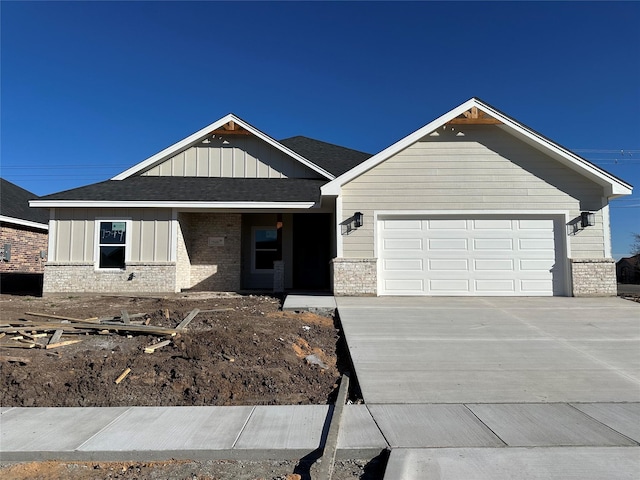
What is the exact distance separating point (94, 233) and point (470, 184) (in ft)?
37.3

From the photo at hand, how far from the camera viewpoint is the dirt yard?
15.7 feet

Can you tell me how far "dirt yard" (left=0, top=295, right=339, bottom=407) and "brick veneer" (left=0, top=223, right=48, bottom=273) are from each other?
443 inches

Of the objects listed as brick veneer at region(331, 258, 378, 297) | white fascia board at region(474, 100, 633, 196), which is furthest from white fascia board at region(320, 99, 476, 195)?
brick veneer at region(331, 258, 378, 297)

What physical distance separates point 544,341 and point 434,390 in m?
3.03

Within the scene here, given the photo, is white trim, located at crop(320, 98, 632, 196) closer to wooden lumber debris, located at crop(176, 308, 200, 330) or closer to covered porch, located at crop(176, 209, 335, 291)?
covered porch, located at crop(176, 209, 335, 291)

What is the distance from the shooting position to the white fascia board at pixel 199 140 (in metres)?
14.9

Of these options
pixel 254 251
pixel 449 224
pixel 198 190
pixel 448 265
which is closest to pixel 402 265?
pixel 448 265

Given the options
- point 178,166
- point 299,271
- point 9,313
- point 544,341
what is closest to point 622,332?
point 544,341

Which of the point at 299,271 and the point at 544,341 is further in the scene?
the point at 299,271

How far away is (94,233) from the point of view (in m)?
12.9

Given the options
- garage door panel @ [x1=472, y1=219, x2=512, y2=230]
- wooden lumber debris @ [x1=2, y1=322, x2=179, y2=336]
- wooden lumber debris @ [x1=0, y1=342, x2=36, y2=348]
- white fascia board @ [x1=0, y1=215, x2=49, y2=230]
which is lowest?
wooden lumber debris @ [x1=0, y1=342, x2=36, y2=348]

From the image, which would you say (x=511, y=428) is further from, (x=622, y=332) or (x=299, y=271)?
(x=299, y=271)

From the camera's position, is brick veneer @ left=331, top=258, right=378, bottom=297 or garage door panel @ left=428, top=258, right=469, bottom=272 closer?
brick veneer @ left=331, top=258, right=378, bottom=297

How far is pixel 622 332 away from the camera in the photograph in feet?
24.5
